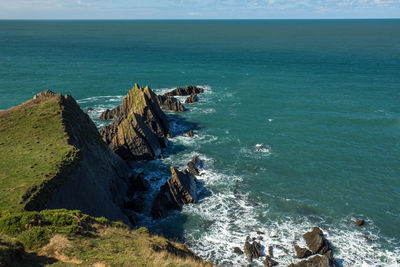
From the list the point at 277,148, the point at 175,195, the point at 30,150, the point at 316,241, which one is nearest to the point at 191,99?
the point at 277,148

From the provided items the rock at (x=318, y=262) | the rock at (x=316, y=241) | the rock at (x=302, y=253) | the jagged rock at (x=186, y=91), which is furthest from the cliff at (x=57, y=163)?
Answer: the jagged rock at (x=186, y=91)

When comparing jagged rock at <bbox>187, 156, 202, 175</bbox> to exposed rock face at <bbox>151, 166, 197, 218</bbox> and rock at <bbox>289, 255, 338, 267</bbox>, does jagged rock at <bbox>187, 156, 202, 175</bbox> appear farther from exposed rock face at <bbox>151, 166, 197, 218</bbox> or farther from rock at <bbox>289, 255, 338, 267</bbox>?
rock at <bbox>289, 255, 338, 267</bbox>

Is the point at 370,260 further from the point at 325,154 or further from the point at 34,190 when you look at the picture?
the point at 34,190

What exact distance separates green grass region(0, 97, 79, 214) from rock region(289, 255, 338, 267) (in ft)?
111

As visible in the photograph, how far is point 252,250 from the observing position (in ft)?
137

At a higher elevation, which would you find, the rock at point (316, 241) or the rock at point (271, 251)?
the rock at point (316, 241)

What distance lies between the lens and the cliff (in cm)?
3826

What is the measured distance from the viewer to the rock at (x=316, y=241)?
1645 inches

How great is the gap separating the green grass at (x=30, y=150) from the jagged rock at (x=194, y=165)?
75.9 ft

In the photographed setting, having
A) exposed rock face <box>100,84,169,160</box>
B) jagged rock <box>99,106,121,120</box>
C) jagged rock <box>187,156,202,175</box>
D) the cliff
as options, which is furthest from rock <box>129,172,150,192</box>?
jagged rock <box>99,106,121,120</box>

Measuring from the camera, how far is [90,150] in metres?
52.5

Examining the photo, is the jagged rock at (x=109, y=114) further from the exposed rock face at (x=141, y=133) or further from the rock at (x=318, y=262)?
the rock at (x=318, y=262)

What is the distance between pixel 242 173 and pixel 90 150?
2912cm

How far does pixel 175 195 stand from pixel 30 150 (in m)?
23.9
